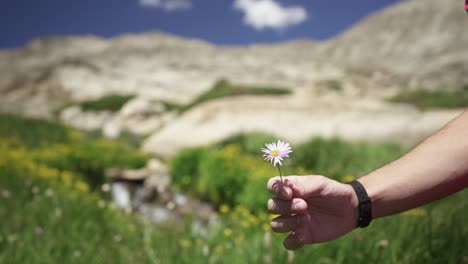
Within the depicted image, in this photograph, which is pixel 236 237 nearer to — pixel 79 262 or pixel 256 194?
pixel 79 262

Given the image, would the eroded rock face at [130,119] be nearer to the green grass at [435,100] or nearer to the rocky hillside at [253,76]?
the rocky hillside at [253,76]

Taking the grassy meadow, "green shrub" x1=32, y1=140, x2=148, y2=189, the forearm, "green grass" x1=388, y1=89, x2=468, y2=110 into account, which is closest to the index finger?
the forearm

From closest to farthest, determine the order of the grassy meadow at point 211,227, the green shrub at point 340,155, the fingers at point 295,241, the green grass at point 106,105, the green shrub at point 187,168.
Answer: the fingers at point 295,241 → the grassy meadow at point 211,227 → the green shrub at point 340,155 → the green shrub at point 187,168 → the green grass at point 106,105

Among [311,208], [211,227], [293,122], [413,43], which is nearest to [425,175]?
[311,208]

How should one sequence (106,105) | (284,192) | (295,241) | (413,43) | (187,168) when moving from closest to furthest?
1. (284,192)
2. (295,241)
3. (187,168)
4. (106,105)
5. (413,43)

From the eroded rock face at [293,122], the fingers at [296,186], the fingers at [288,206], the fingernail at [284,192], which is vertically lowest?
the fingers at [288,206]

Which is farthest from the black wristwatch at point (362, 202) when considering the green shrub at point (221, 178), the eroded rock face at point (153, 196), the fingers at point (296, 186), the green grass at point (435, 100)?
the green grass at point (435, 100)

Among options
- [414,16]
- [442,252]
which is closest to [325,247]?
[442,252]

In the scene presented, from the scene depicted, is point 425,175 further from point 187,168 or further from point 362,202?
point 187,168
